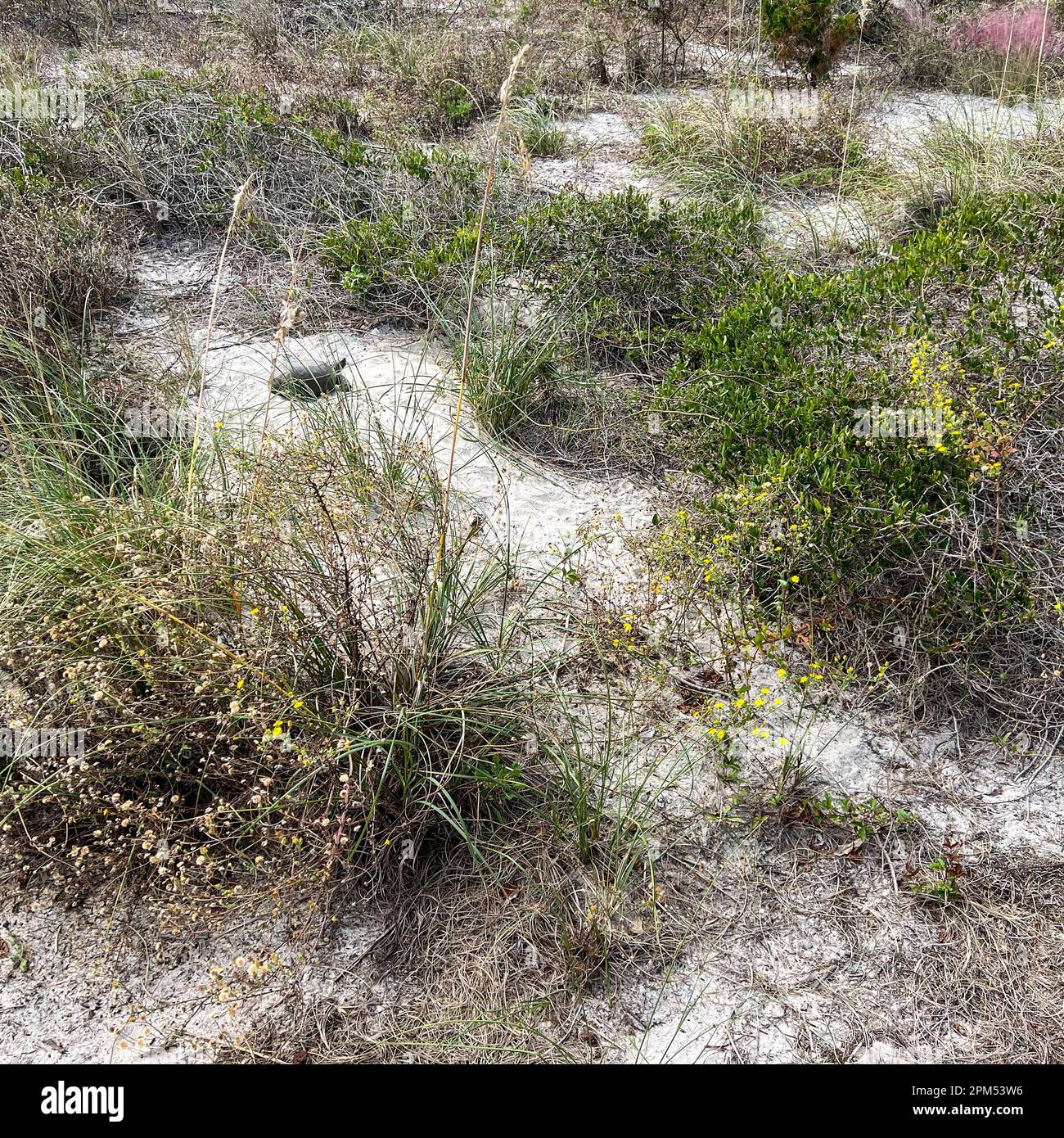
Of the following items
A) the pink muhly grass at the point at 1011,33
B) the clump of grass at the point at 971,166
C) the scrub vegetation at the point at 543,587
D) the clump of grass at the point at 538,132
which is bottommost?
the scrub vegetation at the point at 543,587

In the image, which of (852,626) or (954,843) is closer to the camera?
(954,843)

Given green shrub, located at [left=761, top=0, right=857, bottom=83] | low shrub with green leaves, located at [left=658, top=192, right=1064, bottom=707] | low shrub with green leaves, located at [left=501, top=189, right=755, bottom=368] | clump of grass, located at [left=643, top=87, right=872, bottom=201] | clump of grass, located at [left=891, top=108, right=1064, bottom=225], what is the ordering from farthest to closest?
green shrub, located at [left=761, top=0, right=857, bottom=83] → clump of grass, located at [left=643, top=87, right=872, bottom=201] → clump of grass, located at [left=891, top=108, right=1064, bottom=225] → low shrub with green leaves, located at [left=501, top=189, right=755, bottom=368] → low shrub with green leaves, located at [left=658, top=192, right=1064, bottom=707]

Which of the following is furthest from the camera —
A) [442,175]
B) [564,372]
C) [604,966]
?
[442,175]

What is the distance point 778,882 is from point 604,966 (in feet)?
2.04

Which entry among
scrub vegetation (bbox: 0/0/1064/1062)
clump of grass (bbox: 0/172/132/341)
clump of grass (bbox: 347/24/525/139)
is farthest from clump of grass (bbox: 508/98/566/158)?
clump of grass (bbox: 0/172/132/341)

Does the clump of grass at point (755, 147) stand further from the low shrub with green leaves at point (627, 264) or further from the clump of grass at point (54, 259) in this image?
the clump of grass at point (54, 259)

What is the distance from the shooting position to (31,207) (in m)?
5.44

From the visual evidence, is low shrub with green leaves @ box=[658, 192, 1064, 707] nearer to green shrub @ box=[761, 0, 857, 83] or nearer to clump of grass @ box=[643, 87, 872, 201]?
clump of grass @ box=[643, 87, 872, 201]

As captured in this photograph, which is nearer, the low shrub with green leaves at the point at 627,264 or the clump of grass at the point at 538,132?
the low shrub with green leaves at the point at 627,264

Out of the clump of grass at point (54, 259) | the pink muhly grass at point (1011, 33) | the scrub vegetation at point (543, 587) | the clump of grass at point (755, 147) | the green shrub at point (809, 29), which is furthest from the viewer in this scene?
the pink muhly grass at point (1011, 33)

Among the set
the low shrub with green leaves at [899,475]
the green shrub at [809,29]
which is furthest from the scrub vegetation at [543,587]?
the green shrub at [809,29]

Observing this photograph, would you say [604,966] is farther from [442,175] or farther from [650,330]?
[442,175]

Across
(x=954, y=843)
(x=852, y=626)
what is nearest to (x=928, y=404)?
(x=852, y=626)
